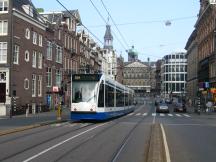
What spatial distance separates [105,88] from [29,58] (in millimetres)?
23286

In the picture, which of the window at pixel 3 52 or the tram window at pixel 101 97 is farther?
the window at pixel 3 52

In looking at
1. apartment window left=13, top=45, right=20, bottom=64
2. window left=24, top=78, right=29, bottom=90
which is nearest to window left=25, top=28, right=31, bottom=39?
apartment window left=13, top=45, right=20, bottom=64

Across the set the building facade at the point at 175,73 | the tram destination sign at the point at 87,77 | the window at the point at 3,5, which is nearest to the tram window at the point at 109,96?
the tram destination sign at the point at 87,77

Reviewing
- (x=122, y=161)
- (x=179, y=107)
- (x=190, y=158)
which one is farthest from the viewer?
(x=179, y=107)

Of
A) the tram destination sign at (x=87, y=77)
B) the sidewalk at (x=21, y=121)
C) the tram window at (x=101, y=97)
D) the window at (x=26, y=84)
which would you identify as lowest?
the sidewalk at (x=21, y=121)

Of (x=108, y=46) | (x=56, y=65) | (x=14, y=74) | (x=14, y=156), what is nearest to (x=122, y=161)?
(x=14, y=156)

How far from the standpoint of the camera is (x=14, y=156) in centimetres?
1295

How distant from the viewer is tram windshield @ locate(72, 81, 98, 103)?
28.8m

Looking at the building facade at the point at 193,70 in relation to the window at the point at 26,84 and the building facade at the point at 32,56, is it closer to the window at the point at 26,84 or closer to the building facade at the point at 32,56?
the building facade at the point at 32,56

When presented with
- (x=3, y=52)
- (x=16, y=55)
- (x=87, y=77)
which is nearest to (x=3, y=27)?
(x=3, y=52)

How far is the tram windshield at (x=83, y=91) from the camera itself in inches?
1134

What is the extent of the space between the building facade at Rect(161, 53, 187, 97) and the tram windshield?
461 feet

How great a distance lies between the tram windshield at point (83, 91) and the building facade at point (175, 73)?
141m

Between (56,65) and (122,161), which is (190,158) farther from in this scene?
(56,65)
